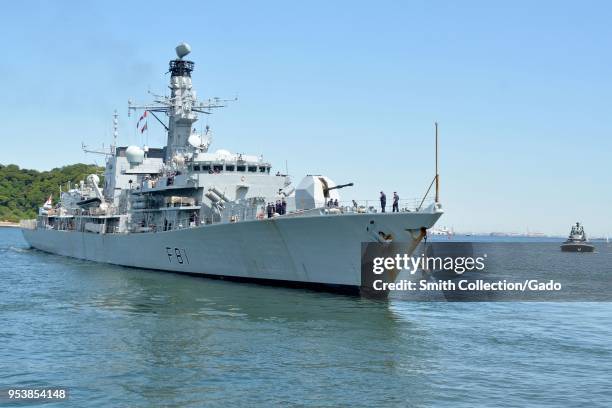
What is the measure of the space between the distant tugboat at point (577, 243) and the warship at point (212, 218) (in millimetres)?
77274

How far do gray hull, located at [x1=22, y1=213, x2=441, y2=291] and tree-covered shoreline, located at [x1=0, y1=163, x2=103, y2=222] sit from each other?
101 meters

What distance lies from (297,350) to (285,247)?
10.6 meters

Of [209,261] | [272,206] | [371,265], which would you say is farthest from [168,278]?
[371,265]

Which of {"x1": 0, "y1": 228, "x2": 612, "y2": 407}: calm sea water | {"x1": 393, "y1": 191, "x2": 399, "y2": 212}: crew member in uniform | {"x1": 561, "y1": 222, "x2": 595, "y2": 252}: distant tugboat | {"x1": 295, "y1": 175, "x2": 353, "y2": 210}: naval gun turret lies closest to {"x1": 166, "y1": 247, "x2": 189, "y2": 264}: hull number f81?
{"x1": 0, "y1": 228, "x2": 612, "y2": 407}: calm sea water

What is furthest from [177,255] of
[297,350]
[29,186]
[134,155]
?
[29,186]

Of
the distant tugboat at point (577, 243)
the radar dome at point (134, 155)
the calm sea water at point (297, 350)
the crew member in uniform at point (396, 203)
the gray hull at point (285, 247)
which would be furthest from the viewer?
the distant tugboat at point (577, 243)

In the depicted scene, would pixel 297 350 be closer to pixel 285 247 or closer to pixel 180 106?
pixel 285 247

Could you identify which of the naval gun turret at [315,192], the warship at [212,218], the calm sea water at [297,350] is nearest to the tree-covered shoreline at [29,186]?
the warship at [212,218]

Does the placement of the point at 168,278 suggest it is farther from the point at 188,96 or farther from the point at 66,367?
the point at 66,367

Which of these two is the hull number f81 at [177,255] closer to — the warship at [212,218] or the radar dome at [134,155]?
the warship at [212,218]

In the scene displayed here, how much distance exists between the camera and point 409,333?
18688 mm

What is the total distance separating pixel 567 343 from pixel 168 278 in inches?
801

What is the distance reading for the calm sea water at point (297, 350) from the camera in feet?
40.7

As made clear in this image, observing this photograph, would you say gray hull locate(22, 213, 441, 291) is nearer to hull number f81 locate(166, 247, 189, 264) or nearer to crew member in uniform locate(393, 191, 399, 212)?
hull number f81 locate(166, 247, 189, 264)
